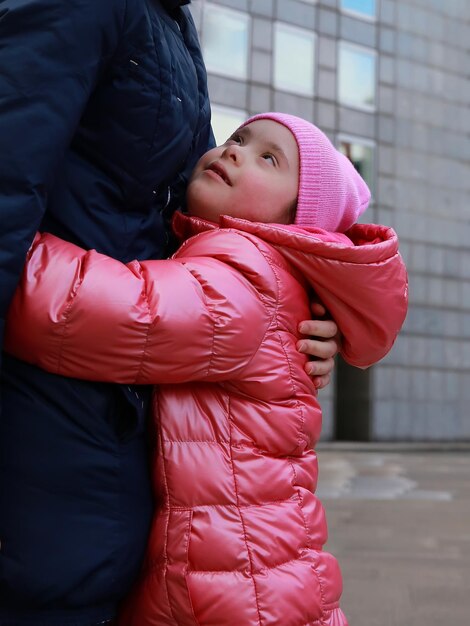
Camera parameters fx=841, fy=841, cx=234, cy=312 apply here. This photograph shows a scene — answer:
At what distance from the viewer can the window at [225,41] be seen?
49.4 ft

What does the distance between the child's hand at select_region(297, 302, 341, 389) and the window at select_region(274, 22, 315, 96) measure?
47.0ft

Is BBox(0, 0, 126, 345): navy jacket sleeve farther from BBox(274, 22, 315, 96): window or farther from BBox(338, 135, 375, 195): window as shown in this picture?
BBox(338, 135, 375, 195): window

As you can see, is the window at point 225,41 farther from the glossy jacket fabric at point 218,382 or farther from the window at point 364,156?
the glossy jacket fabric at point 218,382

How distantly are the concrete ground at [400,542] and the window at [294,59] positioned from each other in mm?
7925

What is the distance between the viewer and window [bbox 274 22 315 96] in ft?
51.5

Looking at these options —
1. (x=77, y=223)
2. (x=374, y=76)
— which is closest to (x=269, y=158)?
(x=77, y=223)

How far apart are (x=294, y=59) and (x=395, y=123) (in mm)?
2563

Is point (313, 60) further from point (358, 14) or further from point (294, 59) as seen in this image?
point (358, 14)

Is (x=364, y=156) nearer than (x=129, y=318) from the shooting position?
No

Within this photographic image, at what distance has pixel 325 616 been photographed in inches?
65.2

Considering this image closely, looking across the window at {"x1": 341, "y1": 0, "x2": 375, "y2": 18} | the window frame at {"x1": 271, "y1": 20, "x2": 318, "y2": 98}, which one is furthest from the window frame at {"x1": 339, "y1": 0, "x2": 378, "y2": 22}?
the window frame at {"x1": 271, "y1": 20, "x2": 318, "y2": 98}

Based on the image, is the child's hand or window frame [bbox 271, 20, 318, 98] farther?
window frame [bbox 271, 20, 318, 98]

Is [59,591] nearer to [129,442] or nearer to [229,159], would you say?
[129,442]

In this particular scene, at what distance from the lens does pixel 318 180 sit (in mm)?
2021
